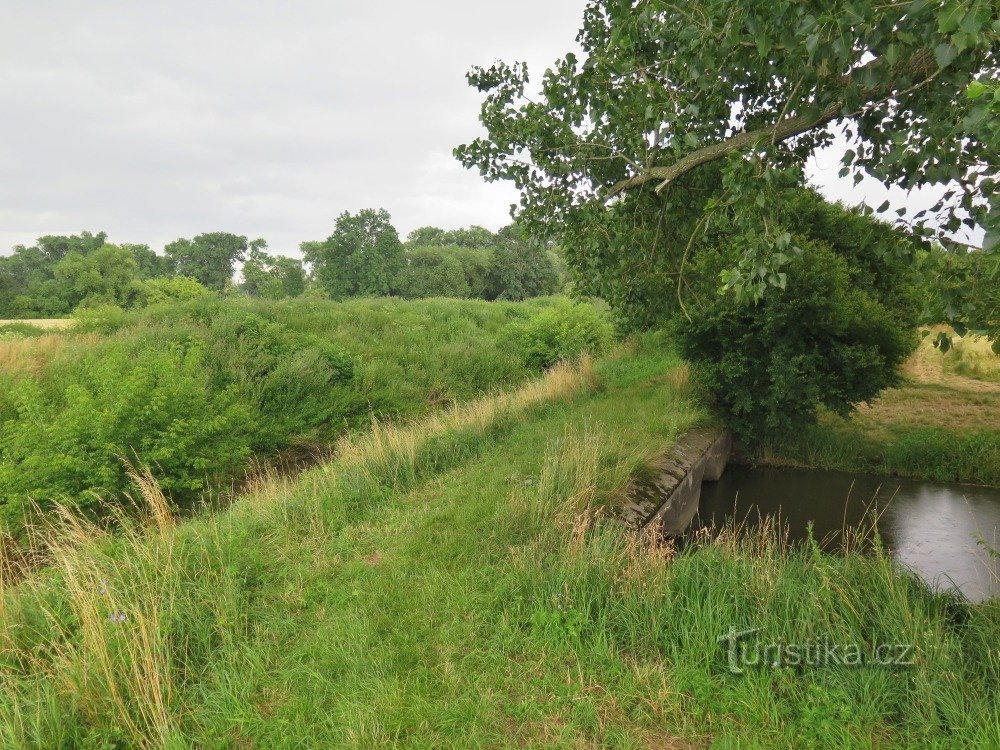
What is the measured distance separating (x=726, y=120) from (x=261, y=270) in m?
64.2

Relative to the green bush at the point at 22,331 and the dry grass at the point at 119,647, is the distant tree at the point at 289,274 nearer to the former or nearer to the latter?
the green bush at the point at 22,331

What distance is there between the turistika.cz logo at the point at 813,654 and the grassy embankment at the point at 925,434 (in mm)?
8911

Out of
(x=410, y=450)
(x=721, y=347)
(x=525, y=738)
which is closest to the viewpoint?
(x=525, y=738)

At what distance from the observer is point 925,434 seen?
38.4 ft

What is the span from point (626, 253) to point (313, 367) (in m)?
10.5

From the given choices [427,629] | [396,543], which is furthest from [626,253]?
[427,629]

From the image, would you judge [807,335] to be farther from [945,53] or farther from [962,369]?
[945,53]

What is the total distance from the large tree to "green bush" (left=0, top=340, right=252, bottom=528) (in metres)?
5.60

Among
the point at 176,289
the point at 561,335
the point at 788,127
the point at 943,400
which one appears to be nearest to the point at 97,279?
the point at 176,289

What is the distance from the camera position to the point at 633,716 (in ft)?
9.72

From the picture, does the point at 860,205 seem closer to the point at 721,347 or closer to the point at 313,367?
the point at 721,347

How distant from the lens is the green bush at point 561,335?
20406 millimetres

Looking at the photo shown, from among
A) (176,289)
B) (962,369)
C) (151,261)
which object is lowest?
(962,369)

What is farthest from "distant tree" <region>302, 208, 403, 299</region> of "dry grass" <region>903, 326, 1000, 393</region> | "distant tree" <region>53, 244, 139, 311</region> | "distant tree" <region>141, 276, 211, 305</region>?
"dry grass" <region>903, 326, 1000, 393</region>
